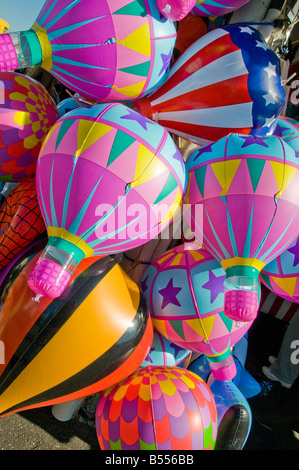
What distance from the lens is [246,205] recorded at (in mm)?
1102

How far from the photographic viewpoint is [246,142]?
1158 millimetres

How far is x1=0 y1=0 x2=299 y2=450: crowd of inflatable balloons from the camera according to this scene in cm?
108

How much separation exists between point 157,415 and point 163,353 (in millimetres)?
374

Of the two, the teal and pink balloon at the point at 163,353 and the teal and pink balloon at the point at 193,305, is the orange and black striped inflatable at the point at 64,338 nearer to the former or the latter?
the teal and pink balloon at the point at 193,305

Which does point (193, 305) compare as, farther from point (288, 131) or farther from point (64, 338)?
point (288, 131)

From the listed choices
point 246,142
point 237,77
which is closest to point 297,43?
point 237,77

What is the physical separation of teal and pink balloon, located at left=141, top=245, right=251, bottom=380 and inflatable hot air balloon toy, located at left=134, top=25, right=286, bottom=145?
20.4 inches

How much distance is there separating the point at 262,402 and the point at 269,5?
220cm

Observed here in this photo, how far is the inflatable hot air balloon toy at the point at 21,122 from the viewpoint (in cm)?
132

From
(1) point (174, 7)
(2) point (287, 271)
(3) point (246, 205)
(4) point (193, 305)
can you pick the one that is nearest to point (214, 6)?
(1) point (174, 7)

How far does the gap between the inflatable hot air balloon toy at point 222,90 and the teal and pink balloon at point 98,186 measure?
0.95 feet

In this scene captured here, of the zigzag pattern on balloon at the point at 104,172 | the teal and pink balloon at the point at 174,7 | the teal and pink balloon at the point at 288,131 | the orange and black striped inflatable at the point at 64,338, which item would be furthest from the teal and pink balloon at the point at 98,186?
the teal and pink balloon at the point at 288,131

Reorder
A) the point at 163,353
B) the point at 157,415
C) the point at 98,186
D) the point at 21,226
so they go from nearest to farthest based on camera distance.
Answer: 1. the point at 98,186
2. the point at 157,415
3. the point at 21,226
4. the point at 163,353

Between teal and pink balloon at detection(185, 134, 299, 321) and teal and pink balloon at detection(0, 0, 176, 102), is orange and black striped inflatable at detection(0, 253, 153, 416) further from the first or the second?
teal and pink balloon at detection(0, 0, 176, 102)
